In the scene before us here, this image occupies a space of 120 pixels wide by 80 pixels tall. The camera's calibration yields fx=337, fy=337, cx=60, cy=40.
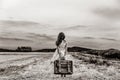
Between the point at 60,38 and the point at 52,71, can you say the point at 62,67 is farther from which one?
the point at 52,71

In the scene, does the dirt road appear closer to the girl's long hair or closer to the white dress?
the white dress

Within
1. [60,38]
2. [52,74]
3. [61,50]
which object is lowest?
[52,74]

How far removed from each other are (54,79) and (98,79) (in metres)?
2.35

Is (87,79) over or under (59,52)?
Result: under

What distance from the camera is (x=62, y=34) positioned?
61.7 feet

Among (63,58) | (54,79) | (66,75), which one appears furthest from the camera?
(66,75)

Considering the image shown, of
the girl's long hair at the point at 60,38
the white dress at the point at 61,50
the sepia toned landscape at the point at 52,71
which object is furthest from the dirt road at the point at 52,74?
the girl's long hair at the point at 60,38

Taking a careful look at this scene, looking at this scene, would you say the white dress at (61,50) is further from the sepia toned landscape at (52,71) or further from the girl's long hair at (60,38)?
the sepia toned landscape at (52,71)

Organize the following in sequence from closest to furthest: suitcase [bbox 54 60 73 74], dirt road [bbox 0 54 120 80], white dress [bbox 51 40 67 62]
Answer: suitcase [bbox 54 60 73 74] < dirt road [bbox 0 54 120 80] < white dress [bbox 51 40 67 62]

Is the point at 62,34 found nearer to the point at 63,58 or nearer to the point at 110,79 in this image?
the point at 63,58

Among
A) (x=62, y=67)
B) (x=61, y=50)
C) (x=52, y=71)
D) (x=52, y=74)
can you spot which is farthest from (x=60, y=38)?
(x=52, y=71)

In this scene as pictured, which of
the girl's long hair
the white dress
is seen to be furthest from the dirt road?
the girl's long hair

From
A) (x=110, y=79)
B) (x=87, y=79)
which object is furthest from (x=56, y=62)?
(x=110, y=79)

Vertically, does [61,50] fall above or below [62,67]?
above
